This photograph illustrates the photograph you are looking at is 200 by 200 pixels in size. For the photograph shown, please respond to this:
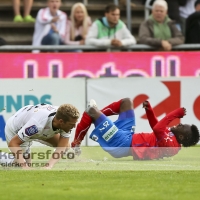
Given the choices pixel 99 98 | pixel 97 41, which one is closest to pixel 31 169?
pixel 99 98

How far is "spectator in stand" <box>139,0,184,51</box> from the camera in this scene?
16.0 meters

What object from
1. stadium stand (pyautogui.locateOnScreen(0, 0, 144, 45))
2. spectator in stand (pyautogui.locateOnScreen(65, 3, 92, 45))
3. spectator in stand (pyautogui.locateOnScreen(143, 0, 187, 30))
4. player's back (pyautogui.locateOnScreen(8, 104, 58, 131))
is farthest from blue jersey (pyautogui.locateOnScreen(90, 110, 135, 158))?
stadium stand (pyautogui.locateOnScreen(0, 0, 144, 45))

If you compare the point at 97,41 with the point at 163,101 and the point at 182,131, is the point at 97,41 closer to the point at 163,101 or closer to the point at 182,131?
the point at 163,101

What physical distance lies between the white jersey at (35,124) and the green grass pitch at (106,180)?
1.50 ft

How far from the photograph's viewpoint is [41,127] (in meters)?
9.80

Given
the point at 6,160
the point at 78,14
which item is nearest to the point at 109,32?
the point at 78,14

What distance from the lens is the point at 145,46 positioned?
16.0m

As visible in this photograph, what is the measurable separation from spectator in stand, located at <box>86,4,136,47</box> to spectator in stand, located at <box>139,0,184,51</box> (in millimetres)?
355

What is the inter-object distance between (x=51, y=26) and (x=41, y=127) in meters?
7.07

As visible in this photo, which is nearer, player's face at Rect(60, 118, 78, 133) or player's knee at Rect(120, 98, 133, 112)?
player's face at Rect(60, 118, 78, 133)

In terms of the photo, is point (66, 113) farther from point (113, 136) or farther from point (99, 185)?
point (113, 136)

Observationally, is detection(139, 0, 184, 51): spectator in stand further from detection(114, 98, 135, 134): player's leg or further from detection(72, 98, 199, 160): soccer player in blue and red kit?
detection(72, 98, 199, 160): soccer player in blue and red kit

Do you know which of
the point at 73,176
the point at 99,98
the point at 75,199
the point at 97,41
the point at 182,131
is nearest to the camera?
the point at 75,199

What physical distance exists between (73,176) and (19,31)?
967 cm
